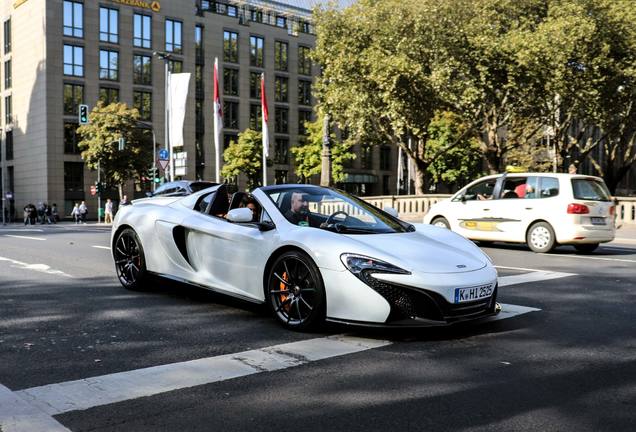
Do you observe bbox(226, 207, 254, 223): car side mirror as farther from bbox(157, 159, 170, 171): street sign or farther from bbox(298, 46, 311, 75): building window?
bbox(298, 46, 311, 75): building window

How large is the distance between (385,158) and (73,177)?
3457cm

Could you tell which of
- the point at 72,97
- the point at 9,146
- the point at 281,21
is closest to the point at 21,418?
the point at 72,97

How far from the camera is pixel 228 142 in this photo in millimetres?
60906

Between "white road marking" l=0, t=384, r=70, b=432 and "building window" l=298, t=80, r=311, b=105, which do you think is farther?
"building window" l=298, t=80, r=311, b=105

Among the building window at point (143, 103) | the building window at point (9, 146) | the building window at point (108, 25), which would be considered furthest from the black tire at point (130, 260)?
the building window at point (9, 146)

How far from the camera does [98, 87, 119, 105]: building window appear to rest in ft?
176

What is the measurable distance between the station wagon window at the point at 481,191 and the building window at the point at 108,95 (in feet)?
146

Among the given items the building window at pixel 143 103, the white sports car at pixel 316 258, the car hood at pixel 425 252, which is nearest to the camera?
the white sports car at pixel 316 258

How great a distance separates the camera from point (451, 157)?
202 ft

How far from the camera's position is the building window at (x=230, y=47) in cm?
6131

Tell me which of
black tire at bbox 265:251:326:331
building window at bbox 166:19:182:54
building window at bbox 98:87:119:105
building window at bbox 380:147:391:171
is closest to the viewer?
black tire at bbox 265:251:326:331

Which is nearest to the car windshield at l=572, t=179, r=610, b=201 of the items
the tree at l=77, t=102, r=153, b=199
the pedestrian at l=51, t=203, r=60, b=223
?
the tree at l=77, t=102, r=153, b=199

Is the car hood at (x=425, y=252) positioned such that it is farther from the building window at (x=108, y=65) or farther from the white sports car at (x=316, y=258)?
the building window at (x=108, y=65)

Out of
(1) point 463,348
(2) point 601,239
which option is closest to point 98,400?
(1) point 463,348
